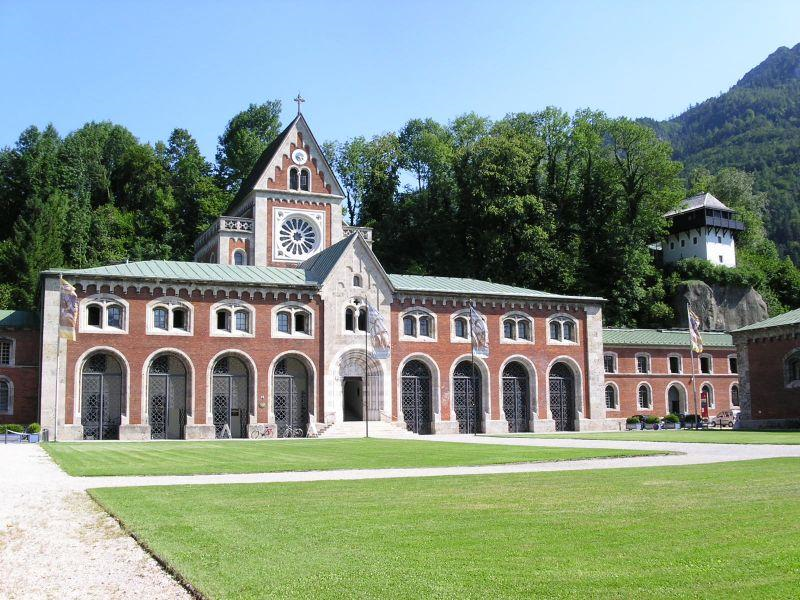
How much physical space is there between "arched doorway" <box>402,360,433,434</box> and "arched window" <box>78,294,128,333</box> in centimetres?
1681

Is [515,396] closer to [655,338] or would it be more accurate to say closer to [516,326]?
[516,326]

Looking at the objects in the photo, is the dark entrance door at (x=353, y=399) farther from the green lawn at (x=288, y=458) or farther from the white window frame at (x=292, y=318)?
the green lawn at (x=288, y=458)

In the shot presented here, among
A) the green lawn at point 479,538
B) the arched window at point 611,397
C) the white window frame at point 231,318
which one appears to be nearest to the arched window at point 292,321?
the white window frame at point 231,318

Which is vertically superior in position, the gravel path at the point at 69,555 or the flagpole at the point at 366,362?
the flagpole at the point at 366,362

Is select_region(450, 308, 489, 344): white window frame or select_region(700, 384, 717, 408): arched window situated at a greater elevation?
select_region(450, 308, 489, 344): white window frame

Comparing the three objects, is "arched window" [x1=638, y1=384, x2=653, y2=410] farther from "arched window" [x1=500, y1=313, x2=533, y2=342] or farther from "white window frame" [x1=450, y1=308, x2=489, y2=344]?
"white window frame" [x1=450, y1=308, x2=489, y2=344]

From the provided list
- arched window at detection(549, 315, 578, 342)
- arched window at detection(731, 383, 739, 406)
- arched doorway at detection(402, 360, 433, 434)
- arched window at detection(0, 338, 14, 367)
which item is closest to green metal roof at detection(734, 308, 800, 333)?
arched window at detection(549, 315, 578, 342)

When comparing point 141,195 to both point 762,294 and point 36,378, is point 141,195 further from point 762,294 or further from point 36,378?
point 762,294

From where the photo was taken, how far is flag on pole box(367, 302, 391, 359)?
4475 cm

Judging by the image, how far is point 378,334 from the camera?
45094mm

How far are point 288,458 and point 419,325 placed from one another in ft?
86.3

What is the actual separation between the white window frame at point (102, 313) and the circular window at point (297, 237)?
1840 cm

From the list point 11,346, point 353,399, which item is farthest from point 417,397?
point 11,346

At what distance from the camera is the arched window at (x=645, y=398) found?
209 feet
